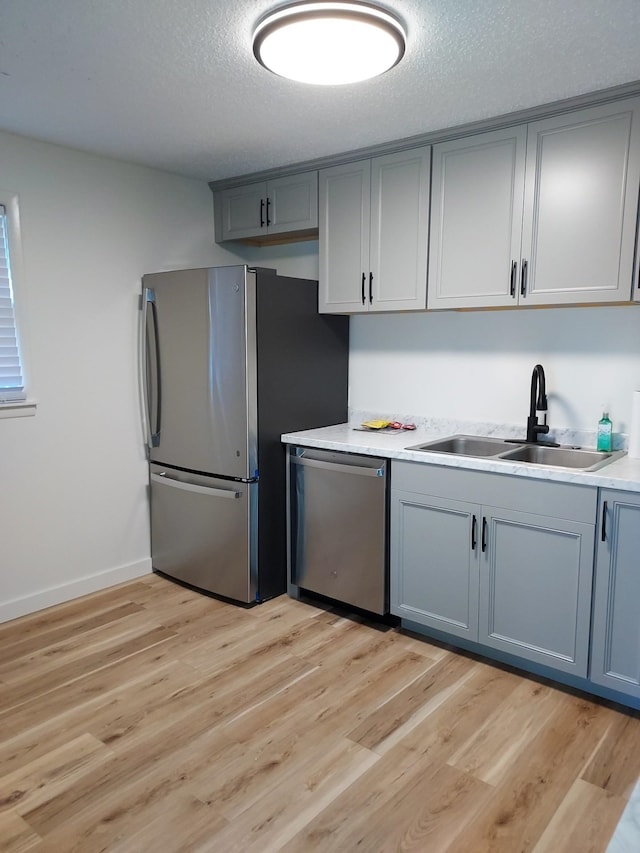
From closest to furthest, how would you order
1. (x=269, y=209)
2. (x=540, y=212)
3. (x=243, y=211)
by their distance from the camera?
(x=540, y=212) → (x=269, y=209) → (x=243, y=211)

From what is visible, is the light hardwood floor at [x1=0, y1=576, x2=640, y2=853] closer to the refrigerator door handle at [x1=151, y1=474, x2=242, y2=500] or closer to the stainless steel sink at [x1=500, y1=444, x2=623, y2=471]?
the refrigerator door handle at [x1=151, y1=474, x2=242, y2=500]

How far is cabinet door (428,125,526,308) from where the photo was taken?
2.59 metres

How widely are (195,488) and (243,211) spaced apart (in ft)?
5.59

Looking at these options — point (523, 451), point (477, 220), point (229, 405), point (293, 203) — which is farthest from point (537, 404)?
point (293, 203)

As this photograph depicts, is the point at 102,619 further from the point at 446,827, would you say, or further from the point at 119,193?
the point at 119,193

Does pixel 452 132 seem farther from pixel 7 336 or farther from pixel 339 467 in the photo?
pixel 7 336

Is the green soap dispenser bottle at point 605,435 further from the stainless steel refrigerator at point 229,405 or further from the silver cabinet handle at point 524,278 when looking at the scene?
the stainless steel refrigerator at point 229,405

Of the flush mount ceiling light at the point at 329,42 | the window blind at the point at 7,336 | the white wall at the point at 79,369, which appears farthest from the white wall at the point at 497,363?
the window blind at the point at 7,336

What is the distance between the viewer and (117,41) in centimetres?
194

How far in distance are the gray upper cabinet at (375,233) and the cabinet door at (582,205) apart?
1.74ft

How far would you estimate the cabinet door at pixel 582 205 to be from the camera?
7.59 ft

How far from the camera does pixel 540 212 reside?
253 cm

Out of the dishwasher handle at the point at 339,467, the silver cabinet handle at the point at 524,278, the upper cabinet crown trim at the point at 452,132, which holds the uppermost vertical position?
the upper cabinet crown trim at the point at 452,132

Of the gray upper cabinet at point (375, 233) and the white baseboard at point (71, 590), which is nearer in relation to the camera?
the gray upper cabinet at point (375, 233)
